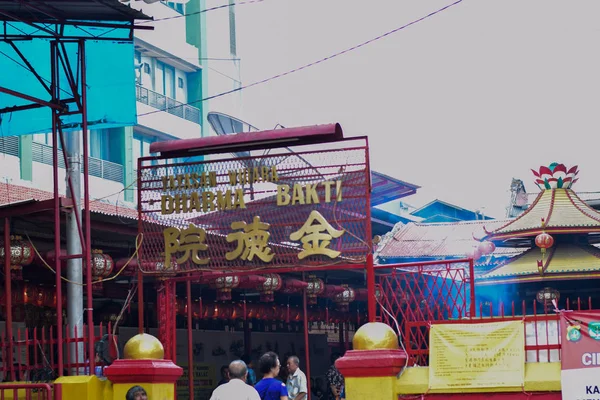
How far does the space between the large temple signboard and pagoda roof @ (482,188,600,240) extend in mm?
10011

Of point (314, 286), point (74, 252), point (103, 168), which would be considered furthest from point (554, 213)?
point (103, 168)

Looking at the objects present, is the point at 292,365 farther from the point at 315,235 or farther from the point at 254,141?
the point at 254,141

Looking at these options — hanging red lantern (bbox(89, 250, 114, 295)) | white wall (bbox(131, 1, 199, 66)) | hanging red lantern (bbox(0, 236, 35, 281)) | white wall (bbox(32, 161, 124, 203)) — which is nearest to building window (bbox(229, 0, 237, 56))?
white wall (bbox(131, 1, 199, 66))

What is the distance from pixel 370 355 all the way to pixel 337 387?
6.07 meters

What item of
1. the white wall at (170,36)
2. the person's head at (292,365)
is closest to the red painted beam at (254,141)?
the person's head at (292,365)

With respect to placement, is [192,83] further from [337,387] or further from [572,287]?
[337,387]

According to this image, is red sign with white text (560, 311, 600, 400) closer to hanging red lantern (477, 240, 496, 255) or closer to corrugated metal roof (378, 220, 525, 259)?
hanging red lantern (477, 240, 496, 255)

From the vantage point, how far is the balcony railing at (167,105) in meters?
34.4

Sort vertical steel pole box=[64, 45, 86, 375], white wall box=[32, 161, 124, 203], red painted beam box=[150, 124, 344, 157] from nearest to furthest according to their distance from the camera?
red painted beam box=[150, 124, 344, 157] → vertical steel pole box=[64, 45, 86, 375] → white wall box=[32, 161, 124, 203]

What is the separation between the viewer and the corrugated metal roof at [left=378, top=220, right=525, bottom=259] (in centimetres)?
3028

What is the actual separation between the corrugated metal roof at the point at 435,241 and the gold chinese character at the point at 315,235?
55.1 feet

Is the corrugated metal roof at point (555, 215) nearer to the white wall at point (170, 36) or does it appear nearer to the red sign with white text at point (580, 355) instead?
the red sign with white text at point (580, 355)

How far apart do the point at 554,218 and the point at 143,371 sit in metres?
13.2

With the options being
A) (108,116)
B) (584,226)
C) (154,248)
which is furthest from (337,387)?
(584,226)
